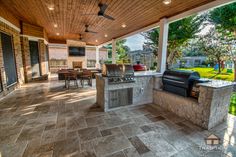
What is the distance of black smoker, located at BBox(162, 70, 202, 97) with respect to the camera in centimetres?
269

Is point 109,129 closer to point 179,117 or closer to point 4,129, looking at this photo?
point 179,117

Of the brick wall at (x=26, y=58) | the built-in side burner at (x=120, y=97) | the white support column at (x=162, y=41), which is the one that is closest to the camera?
the built-in side burner at (x=120, y=97)

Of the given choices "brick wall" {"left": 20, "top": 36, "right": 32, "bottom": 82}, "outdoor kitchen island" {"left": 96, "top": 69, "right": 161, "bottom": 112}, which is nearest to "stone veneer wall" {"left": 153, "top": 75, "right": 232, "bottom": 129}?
"outdoor kitchen island" {"left": 96, "top": 69, "right": 161, "bottom": 112}

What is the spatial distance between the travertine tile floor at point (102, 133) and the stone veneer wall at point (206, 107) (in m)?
0.16

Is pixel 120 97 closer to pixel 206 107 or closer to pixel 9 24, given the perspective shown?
pixel 206 107

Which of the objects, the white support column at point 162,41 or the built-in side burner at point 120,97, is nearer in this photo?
the built-in side burner at point 120,97

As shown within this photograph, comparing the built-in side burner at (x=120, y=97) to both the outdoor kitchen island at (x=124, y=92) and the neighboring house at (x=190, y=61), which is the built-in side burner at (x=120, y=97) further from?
the neighboring house at (x=190, y=61)

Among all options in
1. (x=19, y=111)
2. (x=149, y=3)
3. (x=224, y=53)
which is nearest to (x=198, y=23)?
(x=224, y=53)

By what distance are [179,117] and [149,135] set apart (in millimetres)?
1140

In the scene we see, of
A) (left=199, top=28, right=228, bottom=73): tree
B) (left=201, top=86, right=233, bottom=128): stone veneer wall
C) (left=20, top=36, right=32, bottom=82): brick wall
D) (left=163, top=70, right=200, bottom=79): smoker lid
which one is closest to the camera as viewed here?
(left=201, top=86, right=233, bottom=128): stone veneer wall

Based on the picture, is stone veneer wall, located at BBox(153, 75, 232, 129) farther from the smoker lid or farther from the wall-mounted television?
the wall-mounted television

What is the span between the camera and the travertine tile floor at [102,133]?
1727 mm

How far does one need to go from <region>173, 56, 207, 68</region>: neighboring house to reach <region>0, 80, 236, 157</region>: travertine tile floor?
649 centimetres

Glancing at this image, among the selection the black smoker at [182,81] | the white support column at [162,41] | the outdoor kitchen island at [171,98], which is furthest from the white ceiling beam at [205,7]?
the outdoor kitchen island at [171,98]
